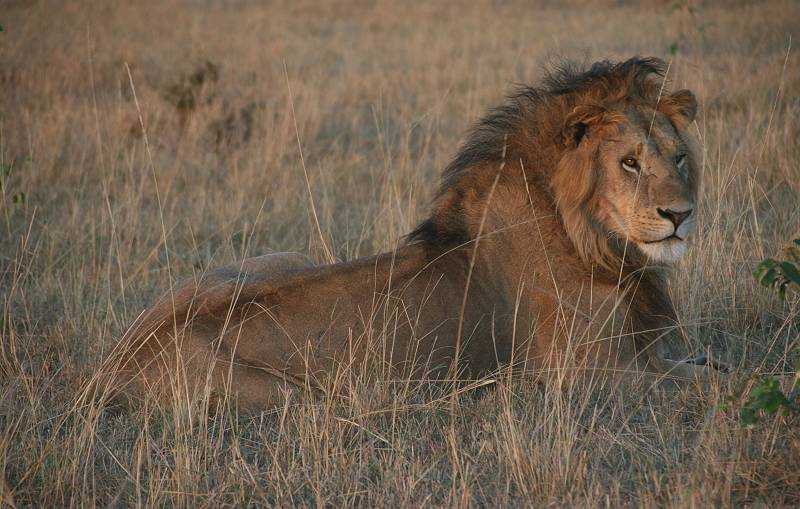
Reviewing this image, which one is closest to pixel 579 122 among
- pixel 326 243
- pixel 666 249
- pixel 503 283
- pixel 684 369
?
pixel 666 249

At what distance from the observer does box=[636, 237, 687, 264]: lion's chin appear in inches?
168

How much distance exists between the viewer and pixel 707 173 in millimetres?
6918

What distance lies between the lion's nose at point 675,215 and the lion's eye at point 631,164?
0.82ft

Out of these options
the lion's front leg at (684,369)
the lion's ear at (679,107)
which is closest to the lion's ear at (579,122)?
the lion's ear at (679,107)

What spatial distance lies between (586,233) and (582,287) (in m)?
0.27

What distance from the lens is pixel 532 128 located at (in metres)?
4.62

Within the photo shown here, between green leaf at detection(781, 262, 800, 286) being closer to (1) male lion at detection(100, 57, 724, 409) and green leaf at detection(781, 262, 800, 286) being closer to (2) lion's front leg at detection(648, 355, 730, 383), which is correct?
(1) male lion at detection(100, 57, 724, 409)

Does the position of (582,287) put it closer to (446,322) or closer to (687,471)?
(446,322)

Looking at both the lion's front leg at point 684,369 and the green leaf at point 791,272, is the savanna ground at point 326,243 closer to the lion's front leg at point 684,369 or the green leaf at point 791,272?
the lion's front leg at point 684,369

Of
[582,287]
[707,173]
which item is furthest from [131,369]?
[707,173]

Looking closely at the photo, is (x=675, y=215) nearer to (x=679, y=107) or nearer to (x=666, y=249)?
(x=666, y=249)

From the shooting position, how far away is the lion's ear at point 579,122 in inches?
171

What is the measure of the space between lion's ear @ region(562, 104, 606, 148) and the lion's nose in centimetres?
54

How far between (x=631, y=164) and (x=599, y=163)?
0.15m
